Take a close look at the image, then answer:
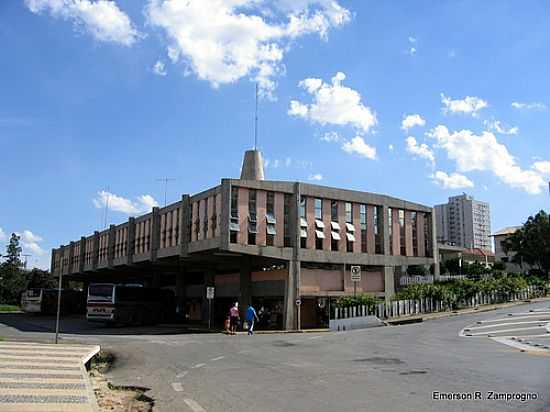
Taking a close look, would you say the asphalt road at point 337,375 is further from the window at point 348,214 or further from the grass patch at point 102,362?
the window at point 348,214

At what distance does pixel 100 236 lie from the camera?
207ft

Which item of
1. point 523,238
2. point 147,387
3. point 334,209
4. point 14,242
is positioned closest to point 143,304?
point 334,209

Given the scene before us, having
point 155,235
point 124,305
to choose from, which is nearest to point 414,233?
point 155,235

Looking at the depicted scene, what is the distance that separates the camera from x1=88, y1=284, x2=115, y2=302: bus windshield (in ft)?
127

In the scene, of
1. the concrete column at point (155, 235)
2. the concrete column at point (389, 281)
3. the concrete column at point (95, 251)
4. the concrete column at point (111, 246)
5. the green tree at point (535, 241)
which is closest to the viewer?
the concrete column at point (389, 281)

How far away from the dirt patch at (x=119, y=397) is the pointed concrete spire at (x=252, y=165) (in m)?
30.2

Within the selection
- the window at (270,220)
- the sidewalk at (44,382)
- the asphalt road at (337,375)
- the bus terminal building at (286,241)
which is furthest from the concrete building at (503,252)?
the sidewalk at (44,382)

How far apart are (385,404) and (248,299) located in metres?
31.6

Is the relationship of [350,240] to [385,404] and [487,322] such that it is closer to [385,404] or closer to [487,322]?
[487,322]

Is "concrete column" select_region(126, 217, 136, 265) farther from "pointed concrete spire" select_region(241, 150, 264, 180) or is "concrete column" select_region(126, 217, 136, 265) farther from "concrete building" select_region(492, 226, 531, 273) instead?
"concrete building" select_region(492, 226, 531, 273)

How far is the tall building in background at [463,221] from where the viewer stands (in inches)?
6275

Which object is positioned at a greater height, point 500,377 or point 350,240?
point 350,240

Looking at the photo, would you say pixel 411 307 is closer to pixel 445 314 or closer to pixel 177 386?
pixel 445 314

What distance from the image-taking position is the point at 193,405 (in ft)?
29.6
